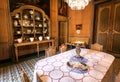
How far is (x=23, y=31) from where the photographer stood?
13.2 feet

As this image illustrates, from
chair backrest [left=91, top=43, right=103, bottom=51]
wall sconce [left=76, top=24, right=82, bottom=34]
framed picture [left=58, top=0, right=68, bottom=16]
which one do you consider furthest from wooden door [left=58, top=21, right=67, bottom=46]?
chair backrest [left=91, top=43, right=103, bottom=51]

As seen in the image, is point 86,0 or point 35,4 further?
point 35,4

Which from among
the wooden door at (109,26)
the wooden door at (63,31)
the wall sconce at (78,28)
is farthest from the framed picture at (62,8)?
the wooden door at (109,26)

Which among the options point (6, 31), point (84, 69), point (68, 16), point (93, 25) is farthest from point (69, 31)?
point (84, 69)

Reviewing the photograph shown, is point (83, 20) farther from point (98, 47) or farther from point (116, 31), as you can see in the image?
point (98, 47)

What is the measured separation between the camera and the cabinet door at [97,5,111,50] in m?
4.37

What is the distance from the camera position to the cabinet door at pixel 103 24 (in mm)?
4372

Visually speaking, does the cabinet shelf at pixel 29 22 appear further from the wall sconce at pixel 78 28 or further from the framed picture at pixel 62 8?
the wall sconce at pixel 78 28

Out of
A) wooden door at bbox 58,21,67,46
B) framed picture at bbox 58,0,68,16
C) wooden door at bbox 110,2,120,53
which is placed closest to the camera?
wooden door at bbox 110,2,120,53

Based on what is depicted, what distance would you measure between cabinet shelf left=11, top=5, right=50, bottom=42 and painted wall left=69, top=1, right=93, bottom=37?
177cm

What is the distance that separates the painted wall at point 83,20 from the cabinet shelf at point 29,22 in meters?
1.77

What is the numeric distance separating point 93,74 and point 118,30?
374cm

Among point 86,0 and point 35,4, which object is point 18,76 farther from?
point 35,4

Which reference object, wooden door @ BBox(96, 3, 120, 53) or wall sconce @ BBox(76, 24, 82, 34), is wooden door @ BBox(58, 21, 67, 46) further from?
wooden door @ BBox(96, 3, 120, 53)
